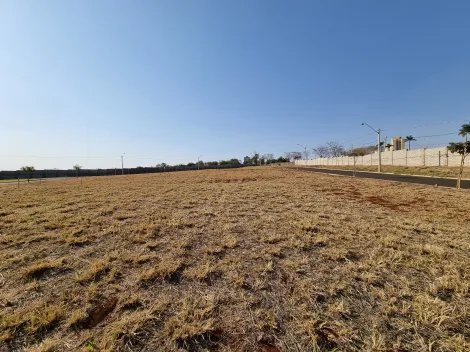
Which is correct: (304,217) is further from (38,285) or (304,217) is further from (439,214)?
(38,285)

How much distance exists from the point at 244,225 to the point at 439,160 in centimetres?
4194

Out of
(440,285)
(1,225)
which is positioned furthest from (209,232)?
(1,225)

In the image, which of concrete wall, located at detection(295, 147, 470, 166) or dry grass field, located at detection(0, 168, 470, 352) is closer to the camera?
dry grass field, located at detection(0, 168, 470, 352)

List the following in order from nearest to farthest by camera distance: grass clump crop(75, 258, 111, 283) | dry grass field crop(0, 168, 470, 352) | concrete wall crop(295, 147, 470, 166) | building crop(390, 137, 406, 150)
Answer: dry grass field crop(0, 168, 470, 352)
grass clump crop(75, 258, 111, 283)
concrete wall crop(295, 147, 470, 166)
building crop(390, 137, 406, 150)

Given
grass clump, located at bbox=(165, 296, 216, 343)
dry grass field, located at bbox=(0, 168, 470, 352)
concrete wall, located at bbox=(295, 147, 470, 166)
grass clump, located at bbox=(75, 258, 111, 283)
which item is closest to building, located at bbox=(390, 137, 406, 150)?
concrete wall, located at bbox=(295, 147, 470, 166)

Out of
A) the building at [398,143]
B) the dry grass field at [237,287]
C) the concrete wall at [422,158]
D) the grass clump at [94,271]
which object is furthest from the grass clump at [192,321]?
the building at [398,143]

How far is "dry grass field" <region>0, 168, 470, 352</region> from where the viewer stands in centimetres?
173

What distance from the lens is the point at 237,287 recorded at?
2.46 meters

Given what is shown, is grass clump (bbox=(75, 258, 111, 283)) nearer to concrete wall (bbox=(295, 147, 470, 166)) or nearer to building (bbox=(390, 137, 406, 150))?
concrete wall (bbox=(295, 147, 470, 166))

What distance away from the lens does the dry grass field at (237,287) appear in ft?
5.68

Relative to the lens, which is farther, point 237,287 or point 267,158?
point 267,158

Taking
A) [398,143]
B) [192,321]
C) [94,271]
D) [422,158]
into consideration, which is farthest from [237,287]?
[398,143]

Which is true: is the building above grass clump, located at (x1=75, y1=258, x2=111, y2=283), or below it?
above

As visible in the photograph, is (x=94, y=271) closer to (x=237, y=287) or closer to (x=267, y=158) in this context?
(x=237, y=287)
